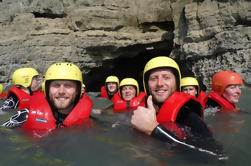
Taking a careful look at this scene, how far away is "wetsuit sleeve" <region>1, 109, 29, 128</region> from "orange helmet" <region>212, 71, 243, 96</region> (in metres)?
4.10

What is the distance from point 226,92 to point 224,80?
287 millimetres

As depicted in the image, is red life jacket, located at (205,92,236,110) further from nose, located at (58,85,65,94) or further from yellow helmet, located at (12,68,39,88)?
yellow helmet, located at (12,68,39,88)

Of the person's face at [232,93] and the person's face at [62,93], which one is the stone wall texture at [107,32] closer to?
the person's face at [232,93]

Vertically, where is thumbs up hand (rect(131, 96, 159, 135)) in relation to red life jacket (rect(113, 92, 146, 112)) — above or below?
above

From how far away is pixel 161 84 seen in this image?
2398mm

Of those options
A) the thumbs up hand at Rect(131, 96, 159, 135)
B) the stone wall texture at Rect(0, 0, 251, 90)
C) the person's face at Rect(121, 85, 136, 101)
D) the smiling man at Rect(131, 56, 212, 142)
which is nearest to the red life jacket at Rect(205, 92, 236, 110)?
the smiling man at Rect(131, 56, 212, 142)

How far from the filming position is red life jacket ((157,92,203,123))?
2257 millimetres

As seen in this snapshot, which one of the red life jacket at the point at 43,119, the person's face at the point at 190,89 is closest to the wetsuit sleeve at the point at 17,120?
the red life jacket at the point at 43,119

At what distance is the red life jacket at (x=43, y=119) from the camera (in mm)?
2658

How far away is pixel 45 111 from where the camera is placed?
2.75 m

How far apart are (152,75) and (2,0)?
A: 556 inches

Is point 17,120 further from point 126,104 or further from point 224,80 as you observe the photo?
point 224,80

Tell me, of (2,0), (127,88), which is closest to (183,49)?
(127,88)

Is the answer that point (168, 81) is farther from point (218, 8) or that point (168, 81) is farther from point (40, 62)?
point (40, 62)
